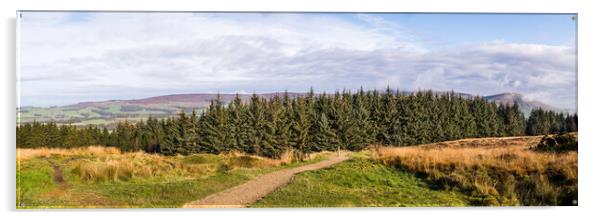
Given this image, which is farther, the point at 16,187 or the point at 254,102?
the point at 254,102

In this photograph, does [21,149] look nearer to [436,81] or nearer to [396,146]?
[396,146]

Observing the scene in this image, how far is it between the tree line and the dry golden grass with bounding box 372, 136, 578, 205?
17 centimetres

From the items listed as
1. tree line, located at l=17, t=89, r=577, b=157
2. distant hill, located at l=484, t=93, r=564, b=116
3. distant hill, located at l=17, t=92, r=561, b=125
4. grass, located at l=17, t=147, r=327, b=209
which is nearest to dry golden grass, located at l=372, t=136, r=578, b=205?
tree line, located at l=17, t=89, r=577, b=157

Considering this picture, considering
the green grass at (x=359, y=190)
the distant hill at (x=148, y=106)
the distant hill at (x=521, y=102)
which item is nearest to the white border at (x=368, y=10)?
the green grass at (x=359, y=190)

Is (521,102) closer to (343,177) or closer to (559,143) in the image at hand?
(559,143)

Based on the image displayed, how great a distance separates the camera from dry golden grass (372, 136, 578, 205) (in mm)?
9242

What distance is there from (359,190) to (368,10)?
2.90 m

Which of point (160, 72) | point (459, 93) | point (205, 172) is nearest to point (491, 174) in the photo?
point (459, 93)

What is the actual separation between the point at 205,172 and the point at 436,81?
4.08 m

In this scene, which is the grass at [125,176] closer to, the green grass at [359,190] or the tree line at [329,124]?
the tree line at [329,124]

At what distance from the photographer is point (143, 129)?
947 cm

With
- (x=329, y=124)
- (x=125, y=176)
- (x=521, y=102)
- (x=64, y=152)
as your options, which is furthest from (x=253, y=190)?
(x=521, y=102)

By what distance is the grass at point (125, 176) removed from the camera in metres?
8.95

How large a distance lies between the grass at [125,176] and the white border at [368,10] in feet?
0.57
